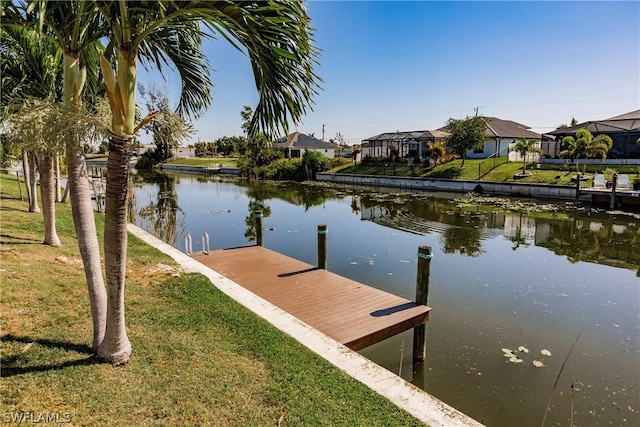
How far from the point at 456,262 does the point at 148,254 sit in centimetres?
825

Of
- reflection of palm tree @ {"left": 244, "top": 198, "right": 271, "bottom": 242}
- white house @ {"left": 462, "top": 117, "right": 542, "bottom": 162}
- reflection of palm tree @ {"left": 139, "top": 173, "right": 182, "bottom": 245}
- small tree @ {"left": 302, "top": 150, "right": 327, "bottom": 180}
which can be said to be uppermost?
white house @ {"left": 462, "top": 117, "right": 542, "bottom": 162}

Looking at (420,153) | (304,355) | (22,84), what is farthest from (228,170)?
(304,355)

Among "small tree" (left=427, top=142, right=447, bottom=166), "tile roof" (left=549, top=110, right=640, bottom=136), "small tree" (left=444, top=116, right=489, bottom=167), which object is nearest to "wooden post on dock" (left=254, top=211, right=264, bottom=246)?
"small tree" (left=444, top=116, right=489, bottom=167)

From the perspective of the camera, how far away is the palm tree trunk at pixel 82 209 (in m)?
3.15

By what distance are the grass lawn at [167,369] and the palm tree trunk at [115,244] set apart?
184 millimetres

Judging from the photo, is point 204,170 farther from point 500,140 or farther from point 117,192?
point 117,192

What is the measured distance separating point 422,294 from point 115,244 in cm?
478

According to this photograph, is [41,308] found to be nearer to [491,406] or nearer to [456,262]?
[491,406]

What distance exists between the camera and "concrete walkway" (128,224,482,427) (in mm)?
3426

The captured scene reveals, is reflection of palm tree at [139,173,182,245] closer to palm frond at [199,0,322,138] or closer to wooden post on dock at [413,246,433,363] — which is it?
wooden post on dock at [413,246,433,363]

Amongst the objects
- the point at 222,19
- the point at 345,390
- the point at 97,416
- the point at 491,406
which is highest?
the point at 222,19

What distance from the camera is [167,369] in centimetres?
352

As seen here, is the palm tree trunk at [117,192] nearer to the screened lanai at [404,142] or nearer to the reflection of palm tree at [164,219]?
the reflection of palm tree at [164,219]

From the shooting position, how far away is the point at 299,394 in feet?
11.4
